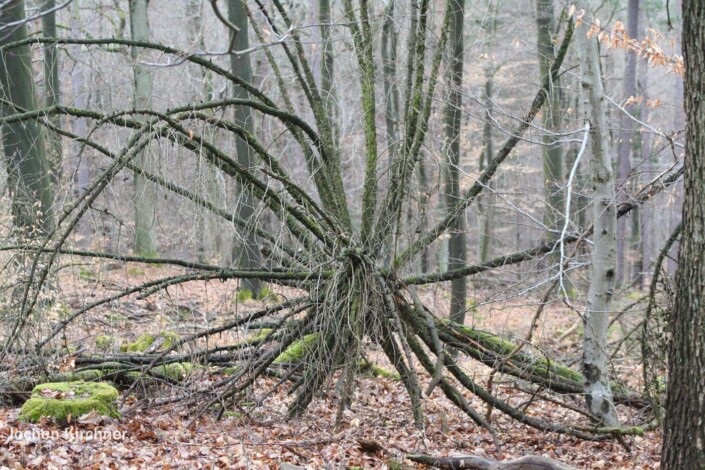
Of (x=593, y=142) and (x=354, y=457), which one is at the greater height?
(x=593, y=142)

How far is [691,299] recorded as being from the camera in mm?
4203

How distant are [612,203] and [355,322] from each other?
2.73 meters

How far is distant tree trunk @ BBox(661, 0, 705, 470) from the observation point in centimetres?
414

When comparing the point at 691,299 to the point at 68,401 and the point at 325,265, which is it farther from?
the point at 68,401

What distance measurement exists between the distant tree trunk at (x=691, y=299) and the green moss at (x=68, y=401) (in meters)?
4.61

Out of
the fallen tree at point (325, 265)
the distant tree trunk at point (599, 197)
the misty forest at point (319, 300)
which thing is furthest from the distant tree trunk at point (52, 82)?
the distant tree trunk at point (599, 197)

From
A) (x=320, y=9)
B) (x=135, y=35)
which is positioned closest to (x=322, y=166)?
(x=320, y=9)

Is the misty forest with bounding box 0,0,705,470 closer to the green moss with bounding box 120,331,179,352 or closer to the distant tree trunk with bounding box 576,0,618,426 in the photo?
the distant tree trunk with bounding box 576,0,618,426

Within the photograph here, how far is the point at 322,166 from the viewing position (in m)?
7.50

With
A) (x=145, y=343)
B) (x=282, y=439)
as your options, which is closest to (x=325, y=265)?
(x=282, y=439)

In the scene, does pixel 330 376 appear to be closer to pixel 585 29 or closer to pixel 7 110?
pixel 585 29

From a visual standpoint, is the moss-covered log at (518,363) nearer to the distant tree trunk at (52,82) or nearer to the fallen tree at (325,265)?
the fallen tree at (325,265)

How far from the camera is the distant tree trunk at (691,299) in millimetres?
4137

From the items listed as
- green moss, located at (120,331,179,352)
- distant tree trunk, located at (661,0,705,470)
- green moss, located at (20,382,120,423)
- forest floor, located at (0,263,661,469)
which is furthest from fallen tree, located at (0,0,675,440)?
distant tree trunk, located at (661,0,705,470)
